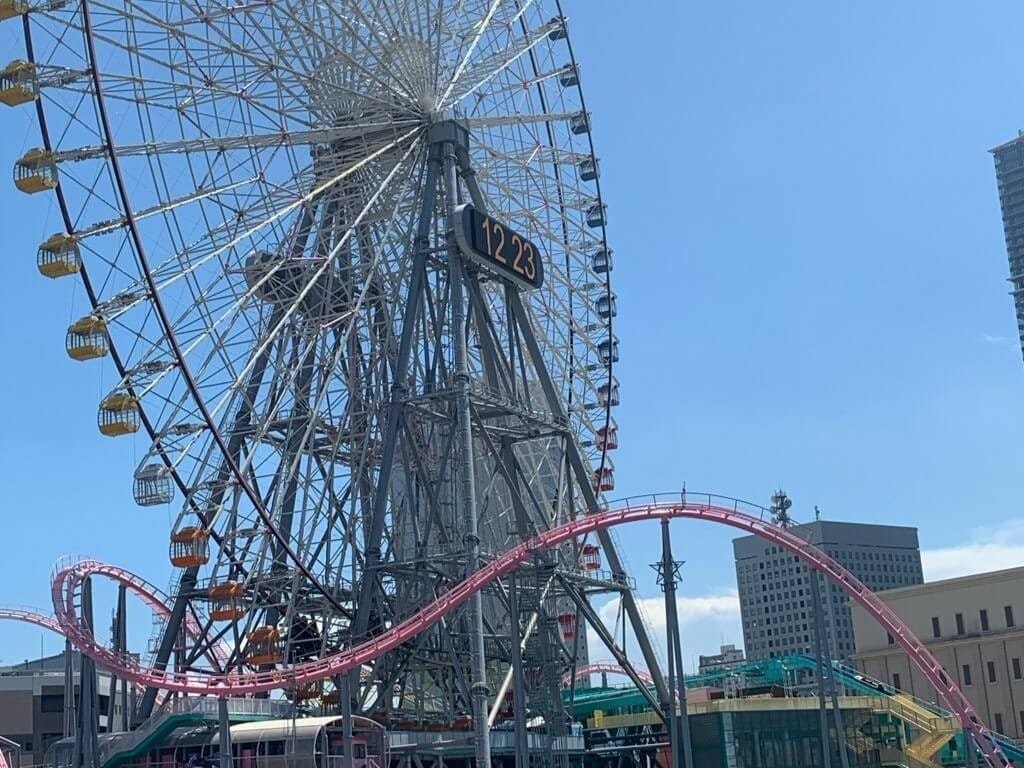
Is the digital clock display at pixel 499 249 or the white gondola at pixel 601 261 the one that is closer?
the digital clock display at pixel 499 249

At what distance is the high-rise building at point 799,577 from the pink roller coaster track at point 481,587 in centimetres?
11912

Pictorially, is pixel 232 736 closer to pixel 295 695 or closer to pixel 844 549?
pixel 295 695

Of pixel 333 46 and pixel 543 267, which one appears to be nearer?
pixel 333 46

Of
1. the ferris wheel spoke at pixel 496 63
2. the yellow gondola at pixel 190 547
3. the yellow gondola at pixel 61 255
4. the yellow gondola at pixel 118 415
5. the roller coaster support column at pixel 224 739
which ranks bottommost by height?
the roller coaster support column at pixel 224 739

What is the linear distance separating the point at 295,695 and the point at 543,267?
2016 cm

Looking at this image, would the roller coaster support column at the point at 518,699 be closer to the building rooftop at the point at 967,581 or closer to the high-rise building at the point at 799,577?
the building rooftop at the point at 967,581

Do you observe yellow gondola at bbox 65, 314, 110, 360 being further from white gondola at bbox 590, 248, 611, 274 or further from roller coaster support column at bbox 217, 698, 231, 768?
white gondola at bbox 590, 248, 611, 274

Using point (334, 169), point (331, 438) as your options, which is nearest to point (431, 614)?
point (331, 438)

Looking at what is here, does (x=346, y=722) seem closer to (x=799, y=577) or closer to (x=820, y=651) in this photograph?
(x=820, y=651)

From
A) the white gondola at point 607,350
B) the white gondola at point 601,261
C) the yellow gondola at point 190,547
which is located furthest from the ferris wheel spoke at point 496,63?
the yellow gondola at point 190,547

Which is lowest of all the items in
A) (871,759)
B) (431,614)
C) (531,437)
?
(871,759)

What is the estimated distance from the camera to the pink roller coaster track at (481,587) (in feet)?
156

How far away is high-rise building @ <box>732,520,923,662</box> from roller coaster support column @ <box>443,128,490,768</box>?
382ft

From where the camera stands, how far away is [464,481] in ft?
172
